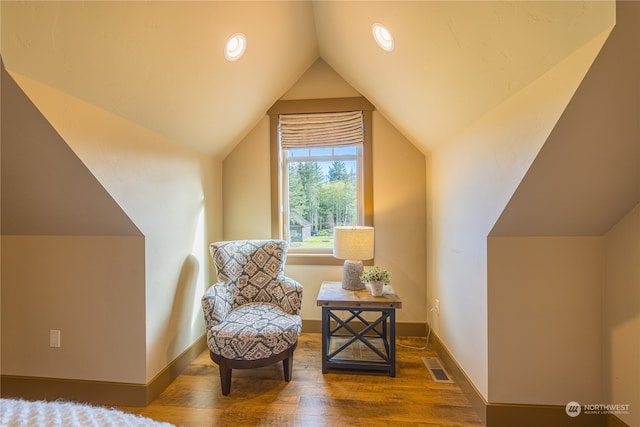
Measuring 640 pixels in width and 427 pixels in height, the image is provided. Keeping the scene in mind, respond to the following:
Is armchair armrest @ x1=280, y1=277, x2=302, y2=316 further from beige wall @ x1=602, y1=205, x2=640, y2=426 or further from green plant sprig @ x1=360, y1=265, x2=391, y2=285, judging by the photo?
beige wall @ x1=602, y1=205, x2=640, y2=426

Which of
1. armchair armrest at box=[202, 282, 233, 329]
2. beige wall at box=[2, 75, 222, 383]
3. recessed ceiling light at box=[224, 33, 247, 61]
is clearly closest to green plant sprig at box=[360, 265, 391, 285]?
armchair armrest at box=[202, 282, 233, 329]

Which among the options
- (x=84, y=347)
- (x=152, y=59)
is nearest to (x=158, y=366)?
(x=84, y=347)

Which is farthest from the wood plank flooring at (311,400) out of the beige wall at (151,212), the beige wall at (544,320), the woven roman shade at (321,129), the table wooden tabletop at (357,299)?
the woven roman shade at (321,129)

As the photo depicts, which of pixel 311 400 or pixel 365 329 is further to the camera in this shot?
pixel 365 329

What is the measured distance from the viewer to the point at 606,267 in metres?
1.54

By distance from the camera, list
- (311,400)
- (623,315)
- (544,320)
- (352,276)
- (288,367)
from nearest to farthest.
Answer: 1. (623,315)
2. (544,320)
3. (311,400)
4. (288,367)
5. (352,276)

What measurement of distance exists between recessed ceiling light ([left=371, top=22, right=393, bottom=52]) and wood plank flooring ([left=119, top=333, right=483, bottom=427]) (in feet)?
7.62

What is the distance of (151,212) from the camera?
1857 mm

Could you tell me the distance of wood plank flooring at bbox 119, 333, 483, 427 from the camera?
1660mm

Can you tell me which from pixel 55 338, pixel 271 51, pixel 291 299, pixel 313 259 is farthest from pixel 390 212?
pixel 55 338

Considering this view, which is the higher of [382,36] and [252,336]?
[382,36]

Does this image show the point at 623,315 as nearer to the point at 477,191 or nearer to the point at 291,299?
the point at 477,191

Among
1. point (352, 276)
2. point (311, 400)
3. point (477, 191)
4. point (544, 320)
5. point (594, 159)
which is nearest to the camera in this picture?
point (594, 159)

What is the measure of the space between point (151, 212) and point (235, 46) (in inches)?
50.6
